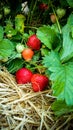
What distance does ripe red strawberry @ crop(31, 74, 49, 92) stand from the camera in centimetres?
187

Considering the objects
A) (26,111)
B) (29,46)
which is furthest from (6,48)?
(26,111)

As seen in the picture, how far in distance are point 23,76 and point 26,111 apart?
0.20 meters

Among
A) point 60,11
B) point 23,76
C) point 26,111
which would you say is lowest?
point 26,111

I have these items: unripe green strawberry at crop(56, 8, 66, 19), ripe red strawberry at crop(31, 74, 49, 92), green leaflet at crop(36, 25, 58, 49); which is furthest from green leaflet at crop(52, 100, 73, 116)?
unripe green strawberry at crop(56, 8, 66, 19)

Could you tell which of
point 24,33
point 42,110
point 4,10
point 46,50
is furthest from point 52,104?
point 4,10

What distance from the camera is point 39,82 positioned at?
1.87m

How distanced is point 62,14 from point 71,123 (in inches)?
22.8

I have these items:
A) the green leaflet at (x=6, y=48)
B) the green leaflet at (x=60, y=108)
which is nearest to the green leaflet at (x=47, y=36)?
the green leaflet at (x=6, y=48)

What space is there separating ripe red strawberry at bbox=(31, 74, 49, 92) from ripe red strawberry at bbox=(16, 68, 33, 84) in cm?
4

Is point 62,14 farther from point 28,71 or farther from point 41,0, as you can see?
point 28,71

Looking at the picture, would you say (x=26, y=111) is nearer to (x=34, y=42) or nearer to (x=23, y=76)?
(x=23, y=76)

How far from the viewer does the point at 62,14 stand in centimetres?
208

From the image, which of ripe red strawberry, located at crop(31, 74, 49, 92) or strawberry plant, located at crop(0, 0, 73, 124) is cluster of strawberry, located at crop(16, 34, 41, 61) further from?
ripe red strawberry, located at crop(31, 74, 49, 92)

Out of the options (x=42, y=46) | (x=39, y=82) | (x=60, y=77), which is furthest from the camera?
(x=42, y=46)
